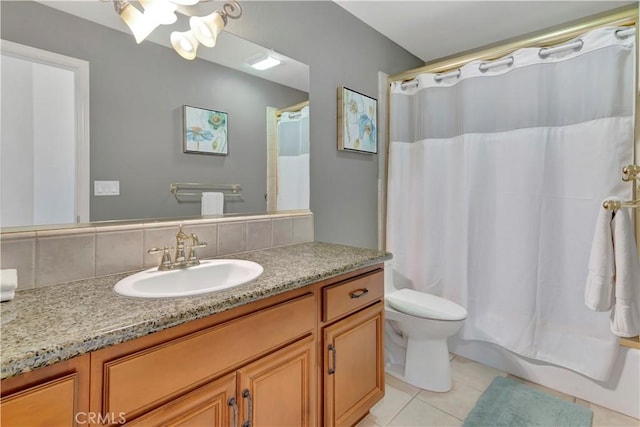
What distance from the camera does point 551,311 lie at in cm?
175

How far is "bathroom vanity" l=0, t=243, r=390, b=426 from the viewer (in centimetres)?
61

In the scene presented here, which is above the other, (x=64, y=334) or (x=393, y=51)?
(x=393, y=51)

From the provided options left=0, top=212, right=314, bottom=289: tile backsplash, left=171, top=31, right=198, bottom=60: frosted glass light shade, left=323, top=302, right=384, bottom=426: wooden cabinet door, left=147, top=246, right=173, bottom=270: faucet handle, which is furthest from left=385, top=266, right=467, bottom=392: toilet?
left=171, top=31, right=198, bottom=60: frosted glass light shade

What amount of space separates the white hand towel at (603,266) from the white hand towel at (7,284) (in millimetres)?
2145

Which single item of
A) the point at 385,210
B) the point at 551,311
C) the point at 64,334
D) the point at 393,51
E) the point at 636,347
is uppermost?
the point at 393,51

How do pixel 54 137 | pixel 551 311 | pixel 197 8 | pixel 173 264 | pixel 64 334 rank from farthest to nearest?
1. pixel 551 311
2. pixel 197 8
3. pixel 173 264
4. pixel 54 137
5. pixel 64 334

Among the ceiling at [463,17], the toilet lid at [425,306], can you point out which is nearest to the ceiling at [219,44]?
the ceiling at [463,17]

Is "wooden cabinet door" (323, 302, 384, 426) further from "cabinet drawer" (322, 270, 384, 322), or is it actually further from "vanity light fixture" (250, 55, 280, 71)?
"vanity light fixture" (250, 55, 280, 71)

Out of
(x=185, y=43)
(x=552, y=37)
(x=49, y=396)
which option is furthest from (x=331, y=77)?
(x=49, y=396)

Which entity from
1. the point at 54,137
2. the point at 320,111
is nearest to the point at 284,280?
the point at 54,137

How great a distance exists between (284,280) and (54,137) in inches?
34.3

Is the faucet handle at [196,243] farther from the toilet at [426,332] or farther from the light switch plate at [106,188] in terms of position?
the toilet at [426,332]

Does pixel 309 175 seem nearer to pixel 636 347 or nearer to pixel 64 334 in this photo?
pixel 64 334

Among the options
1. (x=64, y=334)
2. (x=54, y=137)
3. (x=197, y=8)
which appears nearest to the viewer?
(x=64, y=334)
